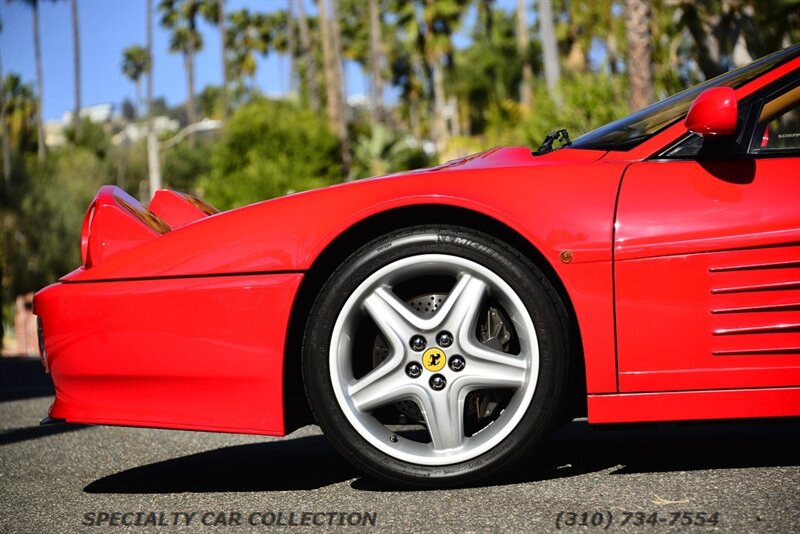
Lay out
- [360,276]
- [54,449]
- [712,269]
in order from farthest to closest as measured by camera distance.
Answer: [54,449] → [360,276] → [712,269]

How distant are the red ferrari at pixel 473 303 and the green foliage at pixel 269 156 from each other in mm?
26042

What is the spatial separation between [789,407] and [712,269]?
0.43 metres

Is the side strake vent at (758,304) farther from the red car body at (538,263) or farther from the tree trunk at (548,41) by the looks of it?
the tree trunk at (548,41)

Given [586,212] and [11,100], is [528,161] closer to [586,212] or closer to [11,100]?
[586,212]

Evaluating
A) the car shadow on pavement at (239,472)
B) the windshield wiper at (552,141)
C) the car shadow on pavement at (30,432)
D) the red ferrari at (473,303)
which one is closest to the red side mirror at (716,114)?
the red ferrari at (473,303)

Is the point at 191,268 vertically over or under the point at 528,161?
under

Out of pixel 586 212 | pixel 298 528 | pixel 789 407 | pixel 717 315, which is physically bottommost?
pixel 298 528

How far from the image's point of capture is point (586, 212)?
2902 millimetres

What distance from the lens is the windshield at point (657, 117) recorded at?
10.5 ft

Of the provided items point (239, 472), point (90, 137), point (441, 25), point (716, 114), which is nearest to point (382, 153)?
point (441, 25)

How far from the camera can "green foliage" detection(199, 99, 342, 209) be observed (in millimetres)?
29250

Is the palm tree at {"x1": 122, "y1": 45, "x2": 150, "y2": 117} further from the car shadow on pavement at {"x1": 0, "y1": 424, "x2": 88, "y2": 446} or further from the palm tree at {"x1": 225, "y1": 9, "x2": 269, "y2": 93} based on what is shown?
the car shadow on pavement at {"x1": 0, "y1": 424, "x2": 88, "y2": 446}

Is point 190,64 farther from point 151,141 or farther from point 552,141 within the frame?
point 552,141

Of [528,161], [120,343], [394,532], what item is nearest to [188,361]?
[120,343]
